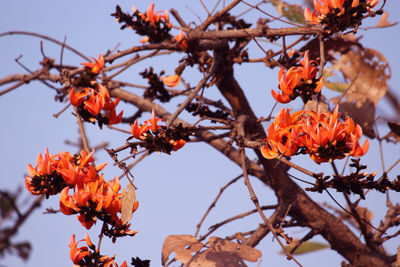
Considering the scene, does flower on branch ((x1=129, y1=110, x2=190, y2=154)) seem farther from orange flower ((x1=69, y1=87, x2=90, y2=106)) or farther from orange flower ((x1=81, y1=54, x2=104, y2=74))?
orange flower ((x1=81, y1=54, x2=104, y2=74))

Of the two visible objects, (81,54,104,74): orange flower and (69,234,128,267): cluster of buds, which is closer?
(69,234,128,267): cluster of buds

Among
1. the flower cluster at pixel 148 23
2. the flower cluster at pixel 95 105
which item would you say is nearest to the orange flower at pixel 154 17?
the flower cluster at pixel 148 23

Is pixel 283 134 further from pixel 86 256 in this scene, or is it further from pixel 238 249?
pixel 86 256

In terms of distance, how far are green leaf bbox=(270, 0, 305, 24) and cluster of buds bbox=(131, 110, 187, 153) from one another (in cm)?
104

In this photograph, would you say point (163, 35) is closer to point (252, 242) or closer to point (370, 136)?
point (252, 242)

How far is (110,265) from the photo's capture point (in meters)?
0.79

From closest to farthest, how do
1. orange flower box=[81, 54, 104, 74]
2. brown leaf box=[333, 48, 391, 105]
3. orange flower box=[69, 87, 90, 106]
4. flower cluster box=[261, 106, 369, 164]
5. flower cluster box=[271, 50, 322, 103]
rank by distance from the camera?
flower cluster box=[261, 106, 369, 164], flower cluster box=[271, 50, 322, 103], orange flower box=[69, 87, 90, 106], orange flower box=[81, 54, 104, 74], brown leaf box=[333, 48, 391, 105]

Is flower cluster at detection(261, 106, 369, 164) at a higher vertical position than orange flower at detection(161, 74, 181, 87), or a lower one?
lower

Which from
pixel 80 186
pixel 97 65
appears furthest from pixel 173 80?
pixel 80 186

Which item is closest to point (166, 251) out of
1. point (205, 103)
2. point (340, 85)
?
→ point (205, 103)

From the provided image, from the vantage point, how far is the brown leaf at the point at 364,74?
1535 mm

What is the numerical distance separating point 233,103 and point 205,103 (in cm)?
11

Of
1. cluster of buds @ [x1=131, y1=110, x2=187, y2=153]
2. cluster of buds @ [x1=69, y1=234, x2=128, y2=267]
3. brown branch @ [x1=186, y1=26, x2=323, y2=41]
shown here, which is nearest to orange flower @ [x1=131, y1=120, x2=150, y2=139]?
cluster of buds @ [x1=131, y1=110, x2=187, y2=153]

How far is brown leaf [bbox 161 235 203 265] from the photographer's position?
0.83m
